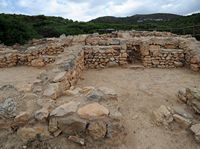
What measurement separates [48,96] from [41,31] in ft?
84.4

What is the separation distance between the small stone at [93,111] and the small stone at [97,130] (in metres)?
0.15

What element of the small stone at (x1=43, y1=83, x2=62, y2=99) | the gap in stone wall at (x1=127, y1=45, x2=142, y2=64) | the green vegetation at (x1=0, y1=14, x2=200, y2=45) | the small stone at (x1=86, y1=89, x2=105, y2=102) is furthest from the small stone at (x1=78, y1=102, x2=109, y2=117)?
the green vegetation at (x1=0, y1=14, x2=200, y2=45)

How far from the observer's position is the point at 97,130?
11.8ft

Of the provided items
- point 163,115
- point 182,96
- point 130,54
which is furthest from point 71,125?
point 130,54

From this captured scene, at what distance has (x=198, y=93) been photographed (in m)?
4.39

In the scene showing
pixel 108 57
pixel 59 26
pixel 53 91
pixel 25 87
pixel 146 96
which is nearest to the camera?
pixel 53 91

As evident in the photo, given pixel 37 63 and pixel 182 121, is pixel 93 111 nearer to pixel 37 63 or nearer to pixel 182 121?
pixel 182 121

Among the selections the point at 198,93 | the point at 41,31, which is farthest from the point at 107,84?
the point at 41,31

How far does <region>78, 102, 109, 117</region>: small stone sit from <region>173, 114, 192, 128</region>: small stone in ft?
4.17

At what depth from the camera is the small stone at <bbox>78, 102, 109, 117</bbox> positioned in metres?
3.72

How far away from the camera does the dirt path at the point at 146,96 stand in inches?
151

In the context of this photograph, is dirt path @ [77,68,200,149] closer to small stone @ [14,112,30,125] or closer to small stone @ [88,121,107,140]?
small stone @ [88,121,107,140]

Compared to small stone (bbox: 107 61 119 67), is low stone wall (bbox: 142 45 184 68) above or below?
above

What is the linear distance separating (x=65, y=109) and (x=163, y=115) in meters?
1.77
